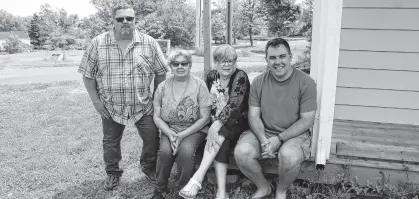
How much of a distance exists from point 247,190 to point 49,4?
43255 millimetres

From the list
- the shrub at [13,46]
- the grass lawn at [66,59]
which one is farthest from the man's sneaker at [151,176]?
the shrub at [13,46]

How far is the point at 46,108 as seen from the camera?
6.98 metres

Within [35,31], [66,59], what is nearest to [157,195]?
[66,59]

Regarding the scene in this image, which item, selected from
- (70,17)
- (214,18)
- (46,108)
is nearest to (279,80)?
(46,108)

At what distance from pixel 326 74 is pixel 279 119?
0.48 meters

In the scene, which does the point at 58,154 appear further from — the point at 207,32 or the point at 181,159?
the point at 207,32

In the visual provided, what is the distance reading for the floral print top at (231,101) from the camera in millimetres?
2871

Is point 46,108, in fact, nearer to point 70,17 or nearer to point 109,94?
point 109,94

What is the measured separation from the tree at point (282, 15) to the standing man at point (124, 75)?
17.0 metres

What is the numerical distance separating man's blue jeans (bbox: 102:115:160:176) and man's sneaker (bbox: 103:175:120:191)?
61 millimetres

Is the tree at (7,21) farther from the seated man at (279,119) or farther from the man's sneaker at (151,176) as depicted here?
the seated man at (279,119)

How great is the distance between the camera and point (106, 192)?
3.25 m

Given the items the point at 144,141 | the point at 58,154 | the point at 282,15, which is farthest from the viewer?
the point at 282,15

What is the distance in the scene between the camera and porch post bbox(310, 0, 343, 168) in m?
2.57
